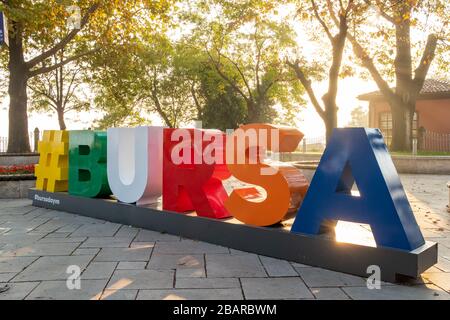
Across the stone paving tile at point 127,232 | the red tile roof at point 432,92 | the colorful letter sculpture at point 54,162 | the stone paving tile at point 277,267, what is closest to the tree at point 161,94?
the red tile roof at point 432,92

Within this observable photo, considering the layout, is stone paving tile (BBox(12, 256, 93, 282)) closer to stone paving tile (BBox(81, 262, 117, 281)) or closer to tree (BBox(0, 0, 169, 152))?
stone paving tile (BBox(81, 262, 117, 281))

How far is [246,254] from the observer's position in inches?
201

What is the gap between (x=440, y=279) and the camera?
4.13 metres

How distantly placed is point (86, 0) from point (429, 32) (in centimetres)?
1517

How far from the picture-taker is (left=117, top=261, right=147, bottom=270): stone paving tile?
4.52 metres

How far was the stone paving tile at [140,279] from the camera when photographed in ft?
13.0

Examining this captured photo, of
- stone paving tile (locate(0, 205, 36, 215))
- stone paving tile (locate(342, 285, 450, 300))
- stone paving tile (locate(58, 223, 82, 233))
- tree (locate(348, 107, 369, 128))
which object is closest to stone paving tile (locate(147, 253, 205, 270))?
stone paving tile (locate(342, 285, 450, 300))

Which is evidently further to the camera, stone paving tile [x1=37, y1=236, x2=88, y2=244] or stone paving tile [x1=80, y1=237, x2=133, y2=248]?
stone paving tile [x1=37, y1=236, x2=88, y2=244]

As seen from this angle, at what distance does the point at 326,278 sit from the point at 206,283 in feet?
4.20

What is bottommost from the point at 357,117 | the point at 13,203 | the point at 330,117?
the point at 13,203

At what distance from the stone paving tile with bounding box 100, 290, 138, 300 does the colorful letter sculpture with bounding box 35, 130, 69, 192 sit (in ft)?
16.9

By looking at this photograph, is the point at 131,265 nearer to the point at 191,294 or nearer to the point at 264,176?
the point at 191,294

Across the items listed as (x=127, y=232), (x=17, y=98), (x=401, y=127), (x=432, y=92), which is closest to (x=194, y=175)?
(x=127, y=232)

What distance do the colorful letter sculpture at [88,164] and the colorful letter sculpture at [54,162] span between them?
36 cm
